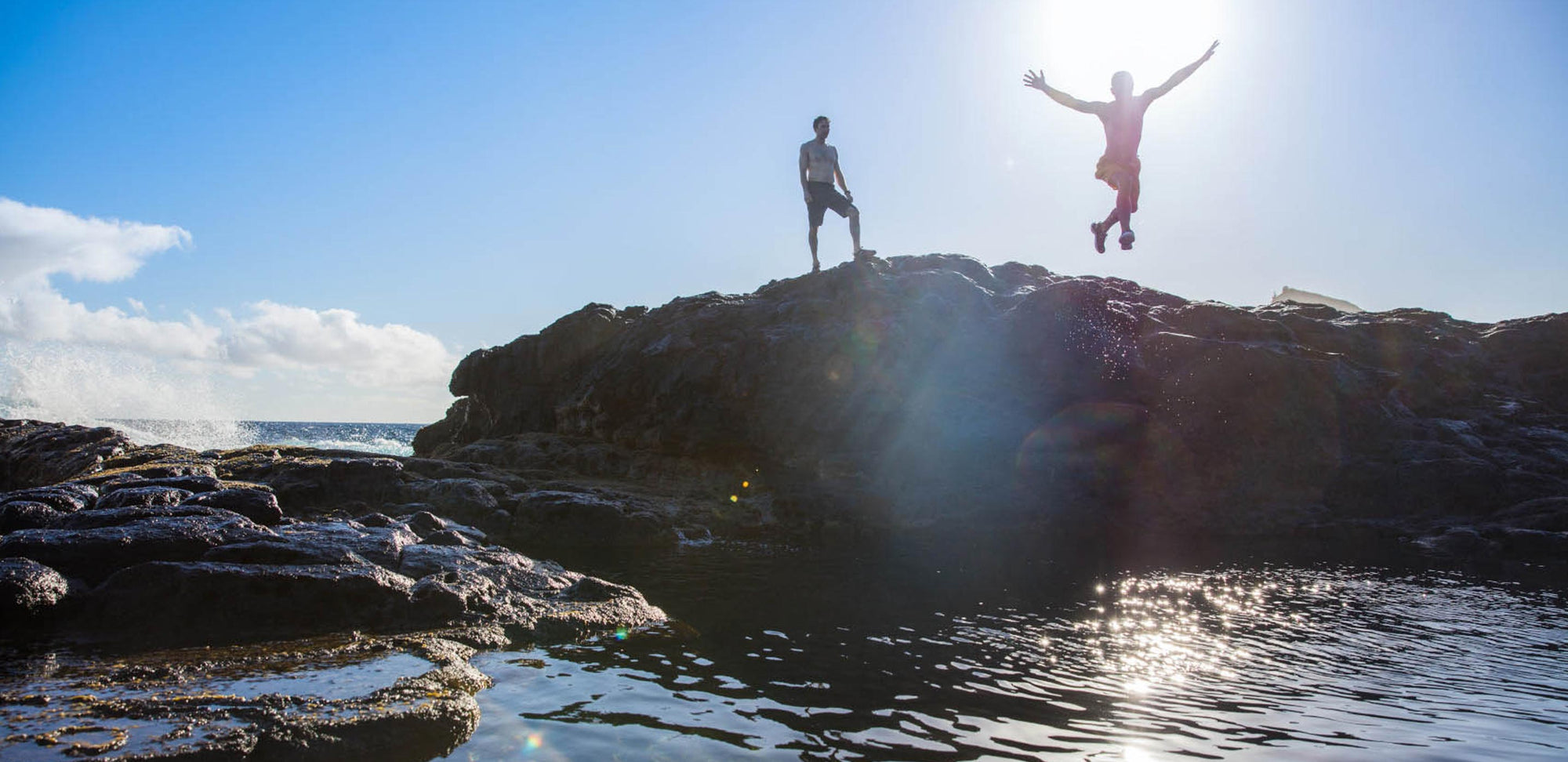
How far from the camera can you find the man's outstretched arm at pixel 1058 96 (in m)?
12.3

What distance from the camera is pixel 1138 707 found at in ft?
23.9

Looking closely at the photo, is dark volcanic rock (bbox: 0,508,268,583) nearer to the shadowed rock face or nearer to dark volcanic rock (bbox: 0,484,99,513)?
dark volcanic rock (bbox: 0,484,99,513)

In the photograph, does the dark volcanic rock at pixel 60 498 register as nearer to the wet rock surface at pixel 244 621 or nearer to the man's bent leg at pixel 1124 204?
the wet rock surface at pixel 244 621

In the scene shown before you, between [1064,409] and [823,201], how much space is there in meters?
9.38

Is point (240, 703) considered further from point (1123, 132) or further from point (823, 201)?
point (823, 201)

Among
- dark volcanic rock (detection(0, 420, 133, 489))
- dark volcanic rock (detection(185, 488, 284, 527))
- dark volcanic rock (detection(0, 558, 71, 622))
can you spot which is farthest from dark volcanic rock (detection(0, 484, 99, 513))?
dark volcanic rock (detection(0, 420, 133, 489))

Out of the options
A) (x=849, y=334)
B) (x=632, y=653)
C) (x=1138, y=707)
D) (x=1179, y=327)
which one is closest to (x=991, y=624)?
(x=1138, y=707)

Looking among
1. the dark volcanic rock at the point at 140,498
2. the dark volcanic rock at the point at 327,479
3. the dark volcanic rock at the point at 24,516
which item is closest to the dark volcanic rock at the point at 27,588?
the dark volcanic rock at the point at 24,516

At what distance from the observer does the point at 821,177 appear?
2177 centimetres

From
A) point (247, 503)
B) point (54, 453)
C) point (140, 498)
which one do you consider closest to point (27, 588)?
point (247, 503)

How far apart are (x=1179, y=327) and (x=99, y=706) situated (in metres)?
27.5

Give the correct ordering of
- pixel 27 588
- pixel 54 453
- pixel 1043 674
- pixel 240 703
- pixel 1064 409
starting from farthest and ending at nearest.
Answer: pixel 54 453 → pixel 1064 409 → pixel 1043 674 → pixel 27 588 → pixel 240 703

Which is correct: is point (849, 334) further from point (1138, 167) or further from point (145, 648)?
point (145, 648)

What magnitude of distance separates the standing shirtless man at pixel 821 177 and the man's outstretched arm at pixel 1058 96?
9.73 metres
